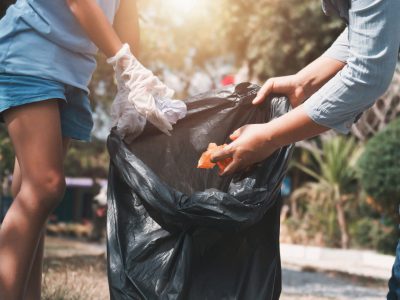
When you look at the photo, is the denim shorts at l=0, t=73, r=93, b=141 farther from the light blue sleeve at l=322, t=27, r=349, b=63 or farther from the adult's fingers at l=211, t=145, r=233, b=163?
the light blue sleeve at l=322, t=27, r=349, b=63

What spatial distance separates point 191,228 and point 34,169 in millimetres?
556

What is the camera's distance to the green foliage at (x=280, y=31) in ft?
51.7

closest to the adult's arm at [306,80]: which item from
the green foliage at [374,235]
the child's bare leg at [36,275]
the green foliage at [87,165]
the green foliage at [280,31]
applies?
the child's bare leg at [36,275]

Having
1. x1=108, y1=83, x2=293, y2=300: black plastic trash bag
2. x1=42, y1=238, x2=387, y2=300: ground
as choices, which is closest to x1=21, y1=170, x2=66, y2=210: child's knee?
x1=108, y1=83, x2=293, y2=300: black plastic trash bag

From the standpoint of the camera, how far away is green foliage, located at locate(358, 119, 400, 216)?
10.0 meters

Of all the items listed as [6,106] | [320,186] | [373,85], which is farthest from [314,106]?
[320,186]

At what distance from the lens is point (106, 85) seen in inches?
395

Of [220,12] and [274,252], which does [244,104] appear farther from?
[220,12]

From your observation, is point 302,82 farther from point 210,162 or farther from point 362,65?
point 362,65

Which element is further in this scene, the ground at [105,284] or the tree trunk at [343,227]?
the tree trunk at [343,227]

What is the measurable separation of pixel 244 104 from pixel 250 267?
583 millimetres

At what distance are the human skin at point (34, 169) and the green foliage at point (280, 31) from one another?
13.7 meters

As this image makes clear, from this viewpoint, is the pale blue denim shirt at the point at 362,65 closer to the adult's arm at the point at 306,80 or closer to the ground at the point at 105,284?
the adult's arm at the point at 306,80

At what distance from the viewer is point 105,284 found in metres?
4.98
